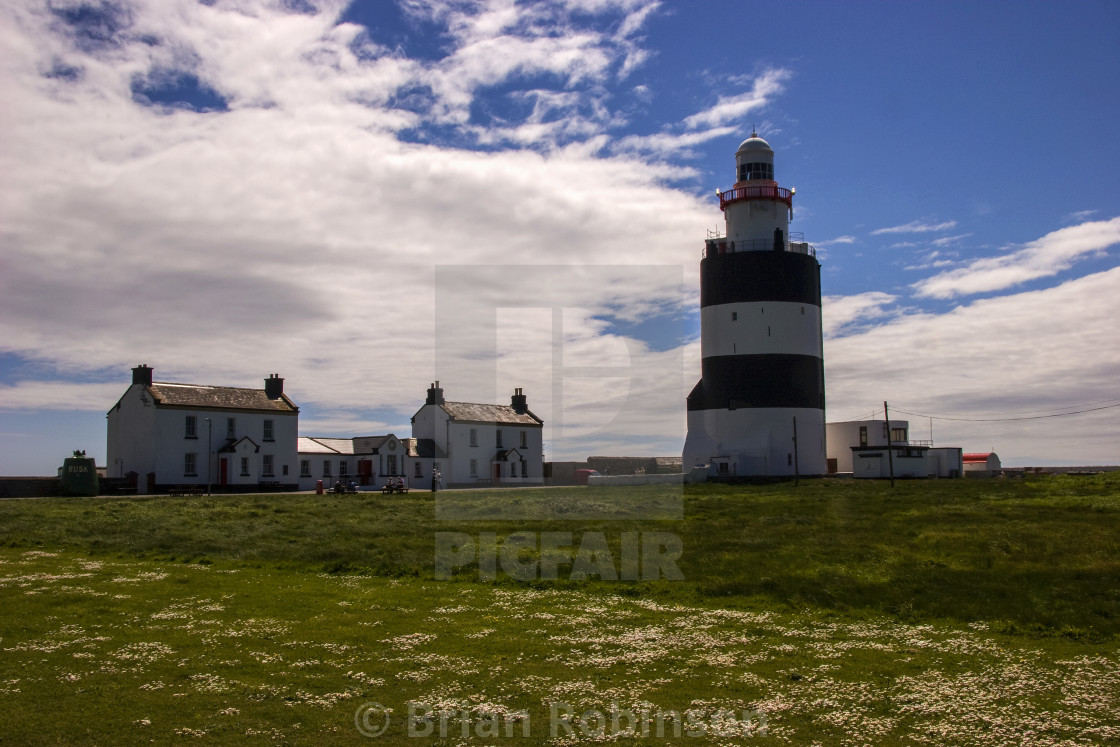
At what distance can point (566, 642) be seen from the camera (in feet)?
40.9

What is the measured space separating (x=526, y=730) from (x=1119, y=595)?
11653mm

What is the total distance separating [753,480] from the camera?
61500mm

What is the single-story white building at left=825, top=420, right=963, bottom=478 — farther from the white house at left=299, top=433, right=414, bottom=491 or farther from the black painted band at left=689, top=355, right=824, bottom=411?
the white house at left=299, top=433, right=414, bottom=491

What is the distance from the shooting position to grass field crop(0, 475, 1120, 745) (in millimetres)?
8977

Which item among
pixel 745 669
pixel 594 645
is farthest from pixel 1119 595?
pixel 594 645

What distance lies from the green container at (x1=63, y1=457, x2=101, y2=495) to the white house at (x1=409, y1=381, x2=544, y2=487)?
2442 centimetres

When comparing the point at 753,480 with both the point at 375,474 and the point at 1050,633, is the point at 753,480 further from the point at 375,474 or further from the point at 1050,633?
the point at 1050,633

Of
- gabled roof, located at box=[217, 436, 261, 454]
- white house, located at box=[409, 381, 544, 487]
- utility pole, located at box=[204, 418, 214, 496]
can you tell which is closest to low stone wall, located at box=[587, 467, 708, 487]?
white house, located at box=[409, 381, 544, 487]

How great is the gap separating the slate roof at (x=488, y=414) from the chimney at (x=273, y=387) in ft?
45.8

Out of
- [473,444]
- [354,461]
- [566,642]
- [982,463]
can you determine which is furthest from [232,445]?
[982,463]

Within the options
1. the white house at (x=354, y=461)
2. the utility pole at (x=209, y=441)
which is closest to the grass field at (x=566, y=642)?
the utility pole at (x=209, y=441)

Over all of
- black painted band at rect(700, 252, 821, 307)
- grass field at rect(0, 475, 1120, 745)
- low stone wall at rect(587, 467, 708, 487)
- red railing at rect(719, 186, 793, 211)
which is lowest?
grass field at rect(0, 475, 1120, 745)

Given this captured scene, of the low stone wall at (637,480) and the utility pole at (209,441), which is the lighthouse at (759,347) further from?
the utility pole at (209,441)

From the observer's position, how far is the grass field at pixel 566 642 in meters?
8.98
